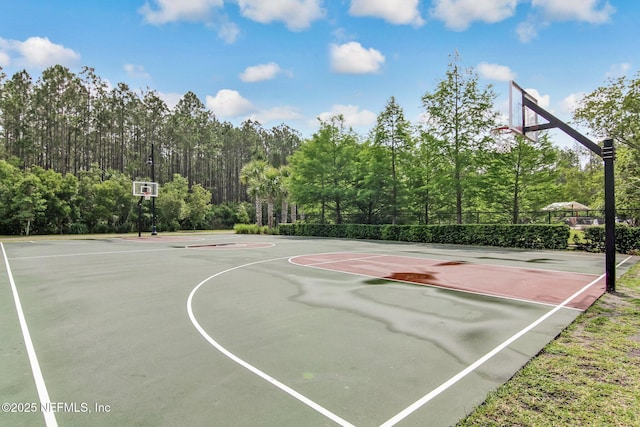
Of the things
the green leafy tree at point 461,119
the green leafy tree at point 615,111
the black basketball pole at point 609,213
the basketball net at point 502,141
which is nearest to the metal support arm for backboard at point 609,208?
the black basketball pole at point 609,213

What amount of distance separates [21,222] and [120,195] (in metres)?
8.42

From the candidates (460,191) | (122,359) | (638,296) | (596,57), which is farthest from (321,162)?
(122,359)

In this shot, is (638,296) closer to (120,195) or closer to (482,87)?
(482,87)

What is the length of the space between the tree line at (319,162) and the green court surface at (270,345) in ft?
43.5

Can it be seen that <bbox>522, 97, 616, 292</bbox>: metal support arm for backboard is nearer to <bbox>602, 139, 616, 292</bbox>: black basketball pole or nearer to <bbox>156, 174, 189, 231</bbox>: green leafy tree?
<bbox>602, 139, 616, 292</bbox>: black basketball pole

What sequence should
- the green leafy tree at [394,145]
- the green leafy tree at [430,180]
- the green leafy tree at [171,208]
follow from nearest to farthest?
1. the green leafy tree at [430,180]
2. the green leafy tree at [394,145]
3. the green leafy tree at [171,208]

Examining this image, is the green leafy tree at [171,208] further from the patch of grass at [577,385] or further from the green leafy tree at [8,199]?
the patch of grass at [577,385]

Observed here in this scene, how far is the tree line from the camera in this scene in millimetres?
22625

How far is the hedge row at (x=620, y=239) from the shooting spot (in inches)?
560

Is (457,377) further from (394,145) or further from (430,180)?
(394,145)

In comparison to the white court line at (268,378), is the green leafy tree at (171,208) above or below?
above

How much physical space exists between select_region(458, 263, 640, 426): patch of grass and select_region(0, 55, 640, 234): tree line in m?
14.3

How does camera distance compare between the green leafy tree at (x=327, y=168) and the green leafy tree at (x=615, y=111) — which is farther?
the green leafy tree at (x=327, y=168)

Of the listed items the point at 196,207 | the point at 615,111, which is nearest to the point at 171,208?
the point at 196,207
